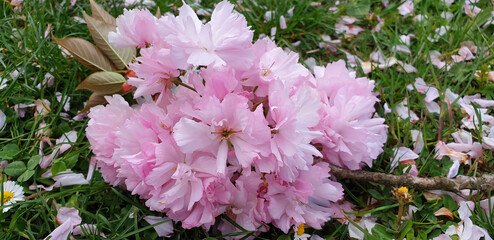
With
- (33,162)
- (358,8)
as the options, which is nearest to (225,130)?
(33,162)

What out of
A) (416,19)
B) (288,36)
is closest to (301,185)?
(288,36)

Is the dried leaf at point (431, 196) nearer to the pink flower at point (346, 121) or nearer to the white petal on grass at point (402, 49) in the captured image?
the pink flower at point (346, 121)

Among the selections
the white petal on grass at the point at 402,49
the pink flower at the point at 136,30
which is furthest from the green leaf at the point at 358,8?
the pink flower at the point at 136,30

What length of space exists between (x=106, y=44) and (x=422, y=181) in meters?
1.26

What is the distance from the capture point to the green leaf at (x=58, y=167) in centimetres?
160

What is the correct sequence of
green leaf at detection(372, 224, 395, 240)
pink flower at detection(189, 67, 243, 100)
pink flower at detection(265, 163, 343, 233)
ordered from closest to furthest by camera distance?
pink flower at detection(189, 67, 243, 100) → pink flower at detection(265, 163, 343, 233) → green leaf at detection(372, 224, 395, 240)

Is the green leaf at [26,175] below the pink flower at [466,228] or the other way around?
the other way around

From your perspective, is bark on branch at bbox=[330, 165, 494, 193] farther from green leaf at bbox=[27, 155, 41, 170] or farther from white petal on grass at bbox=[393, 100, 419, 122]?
green leaf at bbox=[27, 155, 41, 170]

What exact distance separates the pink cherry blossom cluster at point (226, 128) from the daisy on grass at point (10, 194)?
335 mm

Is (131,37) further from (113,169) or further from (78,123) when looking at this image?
(78,123)

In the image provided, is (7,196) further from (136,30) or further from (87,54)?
(136,30)

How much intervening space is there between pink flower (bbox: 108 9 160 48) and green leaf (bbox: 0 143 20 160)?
25.7 inches

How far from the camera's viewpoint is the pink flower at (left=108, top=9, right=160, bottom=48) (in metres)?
1.28

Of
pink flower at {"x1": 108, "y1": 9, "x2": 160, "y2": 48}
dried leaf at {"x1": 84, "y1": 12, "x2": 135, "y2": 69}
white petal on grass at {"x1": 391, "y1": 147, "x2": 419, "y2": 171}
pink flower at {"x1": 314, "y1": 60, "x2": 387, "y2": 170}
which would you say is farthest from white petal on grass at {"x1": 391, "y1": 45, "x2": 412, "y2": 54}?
pink flower at {"x1": 108, "y1": 9, "x2": 160, "y2": 48}
